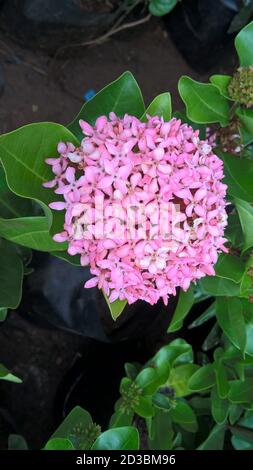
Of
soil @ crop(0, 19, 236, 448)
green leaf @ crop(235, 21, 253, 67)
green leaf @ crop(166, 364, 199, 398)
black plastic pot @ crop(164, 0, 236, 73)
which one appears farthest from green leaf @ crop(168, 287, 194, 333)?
black plastic pot @ crop(164, 0, 236, 73)

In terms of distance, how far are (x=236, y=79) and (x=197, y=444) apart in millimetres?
915

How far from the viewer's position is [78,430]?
1148 millimetres

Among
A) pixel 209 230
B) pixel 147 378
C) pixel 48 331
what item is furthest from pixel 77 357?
pixel 209 230

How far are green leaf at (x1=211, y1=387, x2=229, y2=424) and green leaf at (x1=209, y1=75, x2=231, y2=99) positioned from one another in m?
0.66

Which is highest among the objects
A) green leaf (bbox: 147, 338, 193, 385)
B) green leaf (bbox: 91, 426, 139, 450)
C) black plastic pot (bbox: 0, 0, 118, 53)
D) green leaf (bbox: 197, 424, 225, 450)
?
black plastic pot (bbox: 0, 0, 118, 53)

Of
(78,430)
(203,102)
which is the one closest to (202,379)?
(78,430)

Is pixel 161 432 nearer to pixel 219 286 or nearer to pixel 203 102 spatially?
pixel 219 286

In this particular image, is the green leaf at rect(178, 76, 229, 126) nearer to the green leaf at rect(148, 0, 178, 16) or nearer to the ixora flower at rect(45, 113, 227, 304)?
the ixora flower at rect(45, 113, 227, 304)

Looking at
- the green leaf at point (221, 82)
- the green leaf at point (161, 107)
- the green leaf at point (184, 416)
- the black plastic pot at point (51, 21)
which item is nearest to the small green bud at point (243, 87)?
the green leaf at point (221, 82)

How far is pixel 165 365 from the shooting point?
1284mm

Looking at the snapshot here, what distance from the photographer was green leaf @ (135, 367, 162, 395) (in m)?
1.26

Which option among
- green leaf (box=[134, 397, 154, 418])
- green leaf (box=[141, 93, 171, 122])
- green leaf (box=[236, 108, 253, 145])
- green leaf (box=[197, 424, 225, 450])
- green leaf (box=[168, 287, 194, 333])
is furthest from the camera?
green leaf (box=[197, 424, 225, 450])

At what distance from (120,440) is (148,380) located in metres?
0.35

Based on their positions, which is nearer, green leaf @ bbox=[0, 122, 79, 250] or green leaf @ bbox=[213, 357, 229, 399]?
green leaf @ bbox=[0, 122, 79, 250]
